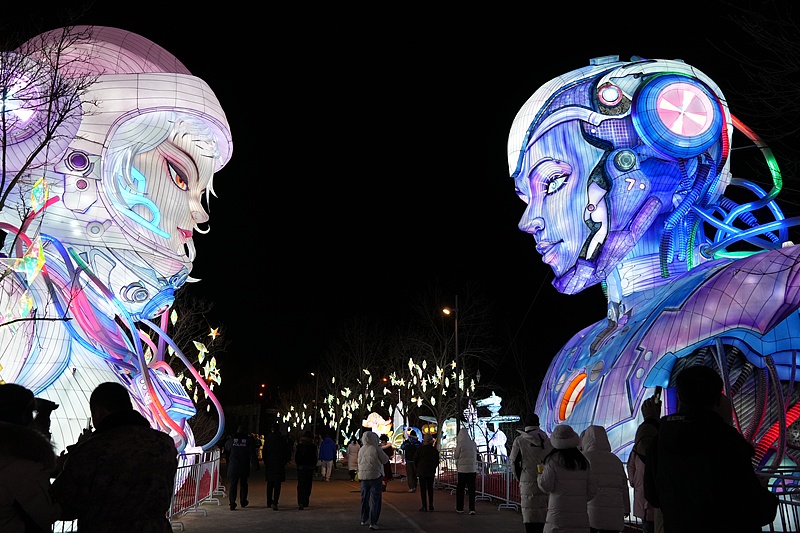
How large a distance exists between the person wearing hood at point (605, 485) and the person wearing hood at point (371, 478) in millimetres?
5284

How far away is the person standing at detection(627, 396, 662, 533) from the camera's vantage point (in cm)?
798

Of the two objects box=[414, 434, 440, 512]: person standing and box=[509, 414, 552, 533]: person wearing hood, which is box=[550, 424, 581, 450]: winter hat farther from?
box=[414, 434, 440, 512]: person standing

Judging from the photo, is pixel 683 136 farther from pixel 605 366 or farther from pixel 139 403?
pixel 139 403

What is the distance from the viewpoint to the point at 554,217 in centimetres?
1927

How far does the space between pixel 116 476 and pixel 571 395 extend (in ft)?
53.5

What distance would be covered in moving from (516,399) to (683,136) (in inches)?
1823

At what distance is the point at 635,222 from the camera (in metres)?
18.1

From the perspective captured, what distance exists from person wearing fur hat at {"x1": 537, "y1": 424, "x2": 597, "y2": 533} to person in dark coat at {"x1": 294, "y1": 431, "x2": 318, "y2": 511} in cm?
922

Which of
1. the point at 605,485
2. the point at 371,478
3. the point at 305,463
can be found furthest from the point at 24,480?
the point at 305,463

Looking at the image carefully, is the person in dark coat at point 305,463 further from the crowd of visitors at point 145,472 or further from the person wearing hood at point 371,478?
the crowd of visitors at point 145,472

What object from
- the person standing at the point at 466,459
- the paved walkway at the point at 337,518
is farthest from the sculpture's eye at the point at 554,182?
the paved walkway at the point at 337,518

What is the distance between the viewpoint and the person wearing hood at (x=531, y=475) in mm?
8938

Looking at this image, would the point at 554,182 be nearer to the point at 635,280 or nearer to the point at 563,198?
the point at 563,198

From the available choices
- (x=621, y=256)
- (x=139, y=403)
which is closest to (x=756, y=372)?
(x=621, y=256)
